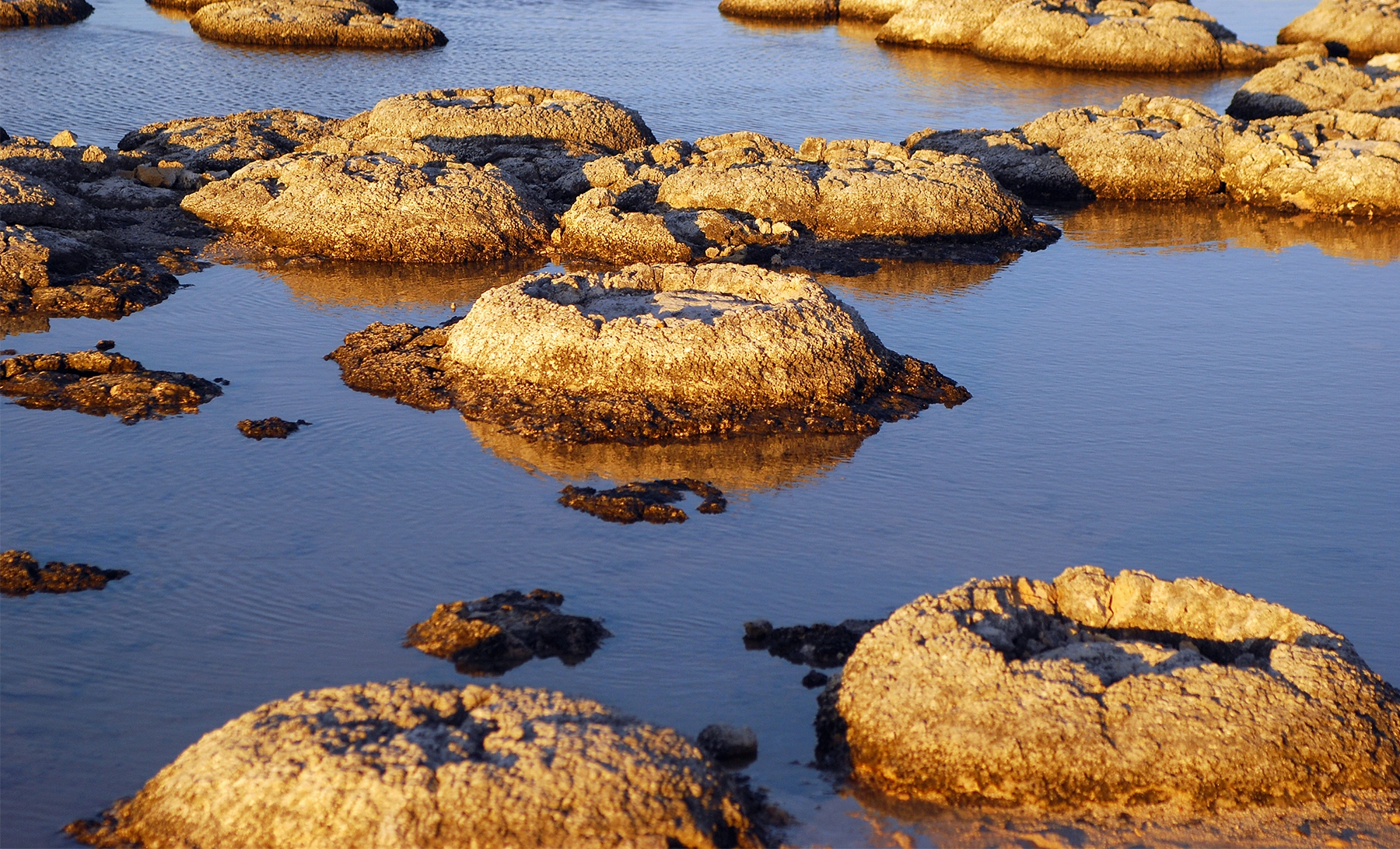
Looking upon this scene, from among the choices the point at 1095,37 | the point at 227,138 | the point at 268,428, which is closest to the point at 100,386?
the point at 268,428

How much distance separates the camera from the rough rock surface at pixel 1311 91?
2538 cm

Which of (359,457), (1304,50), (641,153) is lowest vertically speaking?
(359,457)

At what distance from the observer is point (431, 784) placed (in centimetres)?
568

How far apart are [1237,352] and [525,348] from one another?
6935mm

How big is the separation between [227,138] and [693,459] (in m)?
11.7

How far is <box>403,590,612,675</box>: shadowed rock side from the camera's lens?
25.4 ft

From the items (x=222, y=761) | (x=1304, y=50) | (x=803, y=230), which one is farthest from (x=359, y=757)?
(x=1304, y=50)

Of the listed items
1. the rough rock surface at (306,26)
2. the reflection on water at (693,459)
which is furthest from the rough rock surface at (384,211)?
the rough rock surface at (306,26)

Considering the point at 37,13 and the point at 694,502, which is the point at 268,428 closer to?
the point at 694,502

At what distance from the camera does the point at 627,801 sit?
5.75m

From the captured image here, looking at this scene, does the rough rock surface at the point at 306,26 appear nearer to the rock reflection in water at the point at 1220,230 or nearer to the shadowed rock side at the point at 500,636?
the rock reflection in water at the point at 1220,230

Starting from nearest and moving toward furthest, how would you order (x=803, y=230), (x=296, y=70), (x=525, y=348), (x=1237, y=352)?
(x=525, y=348)
(x=1237, y=352)
(x=803, y=230)
(x=296, y=70)

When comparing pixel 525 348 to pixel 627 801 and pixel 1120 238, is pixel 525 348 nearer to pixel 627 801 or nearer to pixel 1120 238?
pixel 627 801

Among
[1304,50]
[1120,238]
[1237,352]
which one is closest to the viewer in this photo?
[1237,352]
